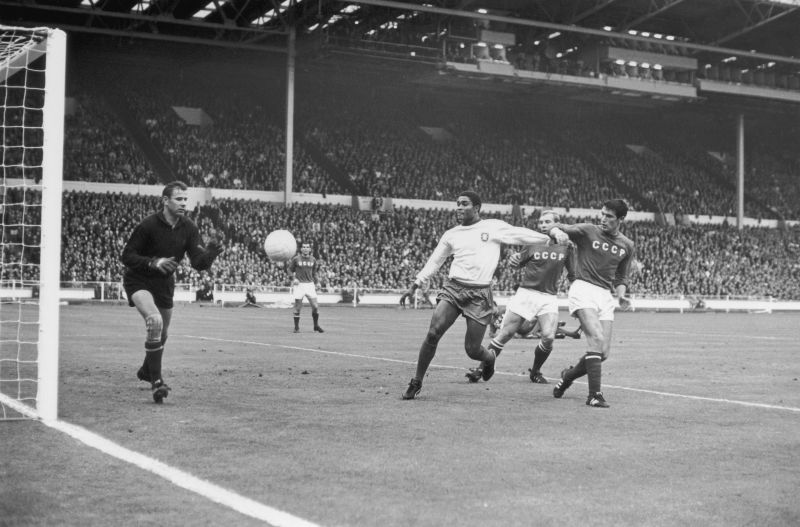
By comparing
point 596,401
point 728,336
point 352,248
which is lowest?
point 728,336

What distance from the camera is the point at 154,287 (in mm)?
9914

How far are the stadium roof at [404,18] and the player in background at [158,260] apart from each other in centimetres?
3609

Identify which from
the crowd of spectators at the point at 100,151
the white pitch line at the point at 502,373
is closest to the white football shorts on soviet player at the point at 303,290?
the white pitch line at the point at 502,373

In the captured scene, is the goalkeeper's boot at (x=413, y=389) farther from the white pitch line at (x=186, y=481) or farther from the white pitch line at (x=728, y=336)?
the white pitch line at (x=728, y=336)

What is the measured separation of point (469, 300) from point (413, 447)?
11.5ft

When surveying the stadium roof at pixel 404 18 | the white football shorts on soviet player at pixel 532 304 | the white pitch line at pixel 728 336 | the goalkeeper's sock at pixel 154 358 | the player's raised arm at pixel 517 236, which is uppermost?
the stadium roof at pixel 404 18

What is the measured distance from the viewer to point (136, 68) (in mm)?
54250


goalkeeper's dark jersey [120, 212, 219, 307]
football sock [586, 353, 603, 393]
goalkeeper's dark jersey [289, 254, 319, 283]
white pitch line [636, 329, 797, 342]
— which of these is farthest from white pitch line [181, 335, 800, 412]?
white pitch line [636, 329, 797, 342]

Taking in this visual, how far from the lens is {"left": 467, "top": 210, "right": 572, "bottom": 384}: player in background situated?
12445mm

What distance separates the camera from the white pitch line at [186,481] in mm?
4953

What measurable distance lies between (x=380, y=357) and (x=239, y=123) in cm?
3921

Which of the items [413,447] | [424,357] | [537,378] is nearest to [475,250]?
[424,357]

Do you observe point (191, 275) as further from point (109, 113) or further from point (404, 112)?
point (404, 112)

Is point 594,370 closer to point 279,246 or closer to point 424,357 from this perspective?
point 424,357
